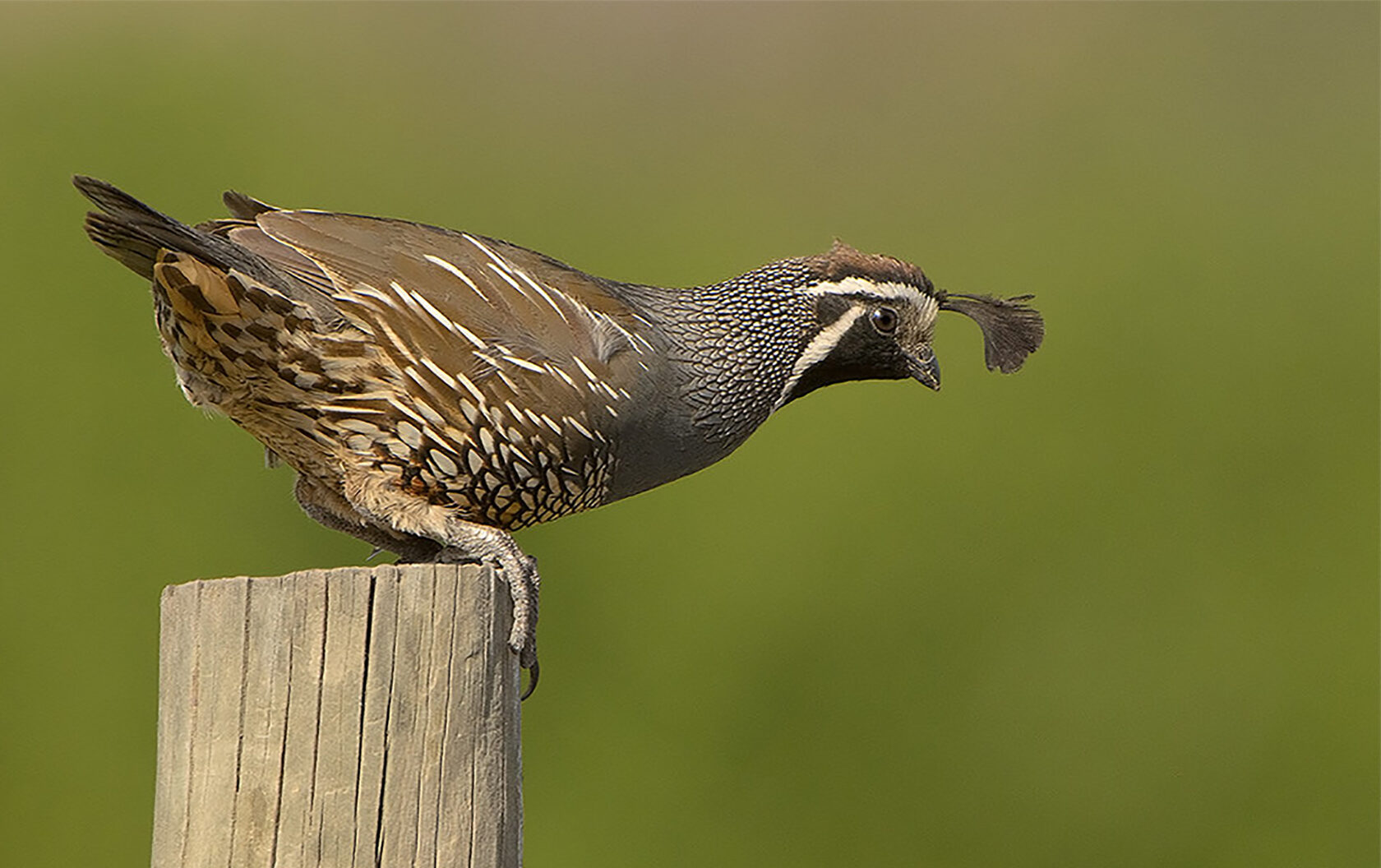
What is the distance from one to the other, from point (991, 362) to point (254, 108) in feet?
14.9

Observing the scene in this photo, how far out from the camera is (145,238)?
2.69 m

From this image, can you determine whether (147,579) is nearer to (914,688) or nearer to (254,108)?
(254,108)

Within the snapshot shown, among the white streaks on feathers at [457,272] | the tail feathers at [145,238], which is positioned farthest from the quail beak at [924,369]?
the tail feathers at [145,238]

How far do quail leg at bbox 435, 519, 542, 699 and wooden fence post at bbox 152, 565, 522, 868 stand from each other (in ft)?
0.73

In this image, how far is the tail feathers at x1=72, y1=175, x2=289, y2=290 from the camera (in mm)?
2646

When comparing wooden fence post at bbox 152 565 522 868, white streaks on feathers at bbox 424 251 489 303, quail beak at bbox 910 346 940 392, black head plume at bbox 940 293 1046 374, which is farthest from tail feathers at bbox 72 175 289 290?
black head plume at bbox 940 293 1046 374

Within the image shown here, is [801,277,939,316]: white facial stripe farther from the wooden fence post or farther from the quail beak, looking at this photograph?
the wooden fence post

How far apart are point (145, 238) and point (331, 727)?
36.2 inches

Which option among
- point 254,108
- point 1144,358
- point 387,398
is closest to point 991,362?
point 387,398

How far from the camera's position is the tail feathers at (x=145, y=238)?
2.65 meters

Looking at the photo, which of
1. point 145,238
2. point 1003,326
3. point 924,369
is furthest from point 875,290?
point 145,238

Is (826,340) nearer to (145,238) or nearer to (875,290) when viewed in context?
(875,290)

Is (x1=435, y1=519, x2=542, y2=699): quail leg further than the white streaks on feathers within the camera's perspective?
No

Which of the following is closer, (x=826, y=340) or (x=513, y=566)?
(x=513, y=566)
